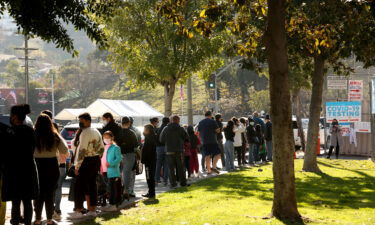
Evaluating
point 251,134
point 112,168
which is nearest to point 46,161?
point 112,168

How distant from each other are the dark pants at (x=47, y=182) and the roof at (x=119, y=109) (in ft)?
135

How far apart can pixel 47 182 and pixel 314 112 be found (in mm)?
13345

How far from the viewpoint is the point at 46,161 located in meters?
11.1

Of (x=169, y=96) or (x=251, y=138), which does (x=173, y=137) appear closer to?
(x=251, y=138)

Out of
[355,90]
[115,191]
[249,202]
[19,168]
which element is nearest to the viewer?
[19,168]

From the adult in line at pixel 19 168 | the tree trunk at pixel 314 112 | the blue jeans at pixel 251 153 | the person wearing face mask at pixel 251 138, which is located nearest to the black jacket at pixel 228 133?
the tree trunk at pixel 314 112

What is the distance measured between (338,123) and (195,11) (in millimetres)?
7962

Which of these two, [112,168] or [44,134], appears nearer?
[44,134]

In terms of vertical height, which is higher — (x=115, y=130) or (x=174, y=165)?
(x=115, y=130)

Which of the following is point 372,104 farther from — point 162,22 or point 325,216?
point 325,216

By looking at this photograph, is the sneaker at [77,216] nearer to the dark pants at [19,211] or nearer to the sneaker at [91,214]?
the sneaker at [91,214]

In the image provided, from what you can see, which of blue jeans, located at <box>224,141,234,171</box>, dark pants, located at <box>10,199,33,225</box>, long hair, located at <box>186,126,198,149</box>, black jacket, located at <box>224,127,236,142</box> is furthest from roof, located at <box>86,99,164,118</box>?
dark pants, located at <box>10,199,33,225</box>

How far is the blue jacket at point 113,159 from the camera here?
1326 centimetres

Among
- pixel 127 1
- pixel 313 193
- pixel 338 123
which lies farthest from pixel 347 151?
pixel 313 193
